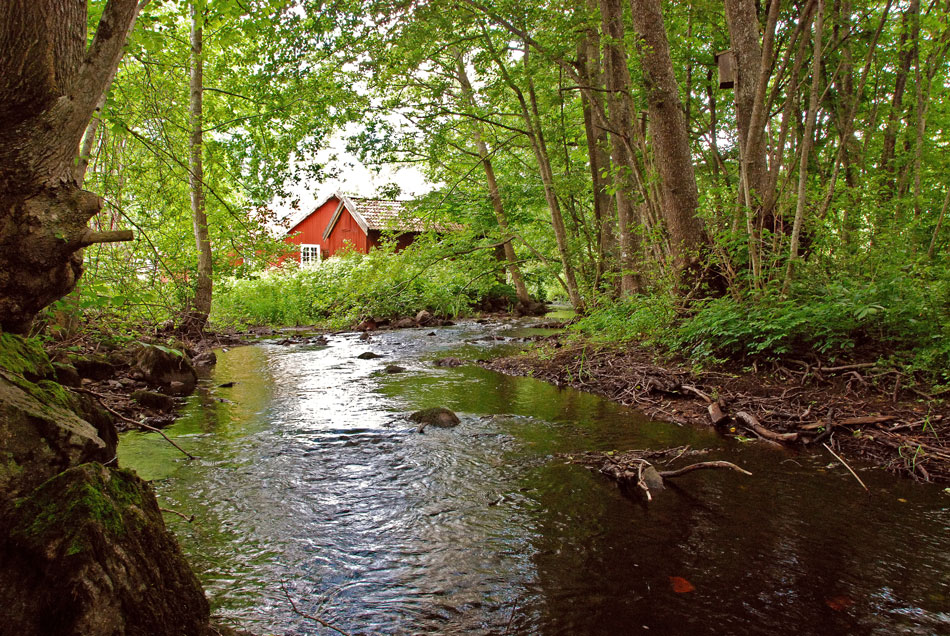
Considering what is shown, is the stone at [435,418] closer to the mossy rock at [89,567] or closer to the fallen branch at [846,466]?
the fallen branch at [846,466]

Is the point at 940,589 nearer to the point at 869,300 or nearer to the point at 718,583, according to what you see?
the point at 718,583

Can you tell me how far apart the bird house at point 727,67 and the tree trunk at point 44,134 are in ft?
22.6

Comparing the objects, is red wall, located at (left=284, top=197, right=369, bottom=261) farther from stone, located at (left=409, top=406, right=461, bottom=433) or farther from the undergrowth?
the undergrowth

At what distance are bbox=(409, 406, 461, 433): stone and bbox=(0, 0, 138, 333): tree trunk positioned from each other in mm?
3603

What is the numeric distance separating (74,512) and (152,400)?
5141 millimetres

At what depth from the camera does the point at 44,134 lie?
268 cm

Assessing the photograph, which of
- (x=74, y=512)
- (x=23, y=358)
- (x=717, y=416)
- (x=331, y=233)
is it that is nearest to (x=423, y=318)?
(x=717, y=416)

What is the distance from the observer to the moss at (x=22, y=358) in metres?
2.78

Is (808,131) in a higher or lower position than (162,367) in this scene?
higher

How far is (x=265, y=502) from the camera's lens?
12.6ft

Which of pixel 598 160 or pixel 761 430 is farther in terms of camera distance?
pixel 598 160

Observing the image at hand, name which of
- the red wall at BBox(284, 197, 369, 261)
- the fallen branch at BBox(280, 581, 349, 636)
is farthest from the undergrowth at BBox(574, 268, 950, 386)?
the red wall at BBox(284, 197, 369, 261)

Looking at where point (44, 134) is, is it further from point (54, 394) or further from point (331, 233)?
point (331, 233)

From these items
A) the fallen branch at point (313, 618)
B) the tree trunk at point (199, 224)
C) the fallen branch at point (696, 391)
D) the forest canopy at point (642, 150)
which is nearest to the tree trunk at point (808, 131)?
the forest canopy at point (642, 150)
